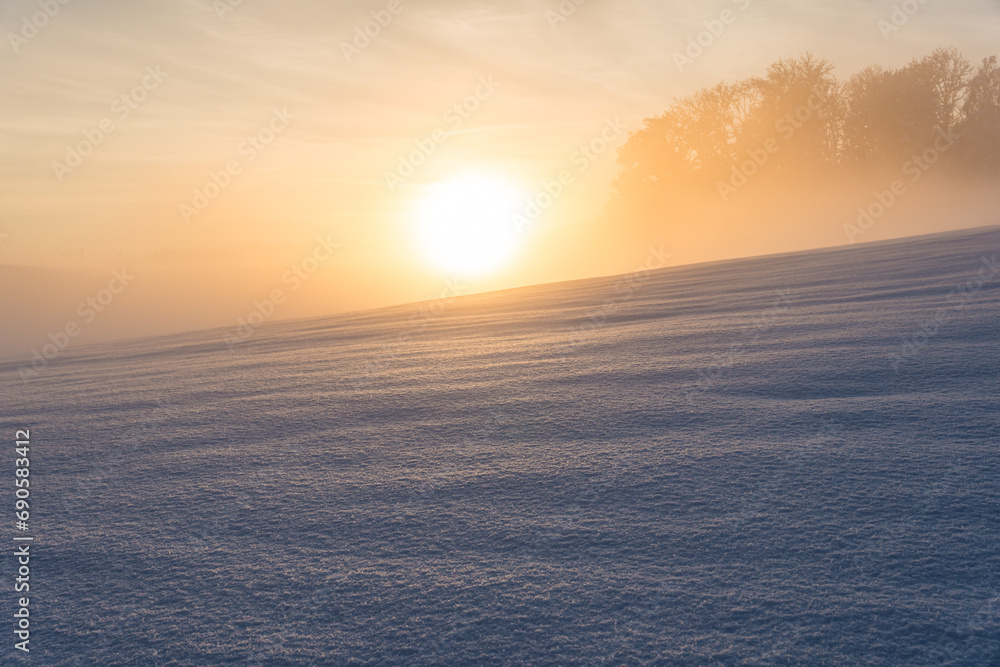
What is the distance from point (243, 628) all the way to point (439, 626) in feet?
1.40

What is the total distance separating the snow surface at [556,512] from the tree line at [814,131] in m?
33.4

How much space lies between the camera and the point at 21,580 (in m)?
1.75

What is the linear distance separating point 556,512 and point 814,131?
37.6 metres

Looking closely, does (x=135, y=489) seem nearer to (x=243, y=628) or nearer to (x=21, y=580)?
(x=21, y=580)

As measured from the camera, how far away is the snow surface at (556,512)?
4.26ft

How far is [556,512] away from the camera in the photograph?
187 centimetres

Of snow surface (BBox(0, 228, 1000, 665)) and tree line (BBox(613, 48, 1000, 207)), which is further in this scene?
tree line (BBox(613, 48, 1000, 207))

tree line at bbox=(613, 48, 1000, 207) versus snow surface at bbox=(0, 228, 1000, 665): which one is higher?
tree line at bbox=(613, 48, 1000, 207)

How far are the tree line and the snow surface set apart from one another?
33380 mm

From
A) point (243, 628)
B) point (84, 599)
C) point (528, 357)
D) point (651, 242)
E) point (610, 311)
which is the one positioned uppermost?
point (651, 242)

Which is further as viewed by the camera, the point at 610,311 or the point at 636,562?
the point at 610,311

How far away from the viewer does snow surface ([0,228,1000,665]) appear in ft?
4.26

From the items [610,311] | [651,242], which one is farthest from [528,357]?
[651,242]

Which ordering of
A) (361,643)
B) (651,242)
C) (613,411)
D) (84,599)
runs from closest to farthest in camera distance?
(361,643)
(84,599)
(613,411)
(651,242)
